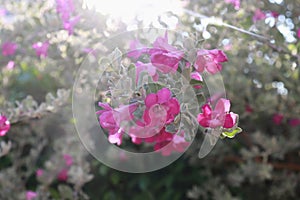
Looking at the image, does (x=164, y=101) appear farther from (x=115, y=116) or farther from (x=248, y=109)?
(x=248, y=109)

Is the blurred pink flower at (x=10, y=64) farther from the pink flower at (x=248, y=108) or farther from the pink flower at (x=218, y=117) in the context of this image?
the pink flower at (x=218, y=117)

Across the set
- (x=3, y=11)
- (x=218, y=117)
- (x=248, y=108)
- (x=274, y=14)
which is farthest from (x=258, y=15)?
(x=3, y=11)

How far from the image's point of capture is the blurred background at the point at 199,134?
164 centimetres

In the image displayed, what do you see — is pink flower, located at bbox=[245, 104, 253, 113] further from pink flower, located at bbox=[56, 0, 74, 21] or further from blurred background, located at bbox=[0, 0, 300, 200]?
pink flower, located at bbox=[56, 0, 74, 21]

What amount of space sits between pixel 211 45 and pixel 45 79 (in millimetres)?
1375

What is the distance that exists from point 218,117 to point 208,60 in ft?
0.43

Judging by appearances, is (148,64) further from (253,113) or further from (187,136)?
(253,113)

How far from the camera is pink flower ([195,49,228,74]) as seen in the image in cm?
100

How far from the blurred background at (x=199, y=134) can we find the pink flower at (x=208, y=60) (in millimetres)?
189

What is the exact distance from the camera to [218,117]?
99 centimetres

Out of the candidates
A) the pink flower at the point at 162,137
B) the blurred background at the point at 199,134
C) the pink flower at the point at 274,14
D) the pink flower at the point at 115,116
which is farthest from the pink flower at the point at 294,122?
the pink flower at the point at 115,116

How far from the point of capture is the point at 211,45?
1.71 meters

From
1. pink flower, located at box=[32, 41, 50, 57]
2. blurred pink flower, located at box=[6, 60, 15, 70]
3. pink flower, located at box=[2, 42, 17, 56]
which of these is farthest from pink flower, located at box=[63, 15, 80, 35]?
blurred pink flower, located at box=[6, 60, 15, 70]

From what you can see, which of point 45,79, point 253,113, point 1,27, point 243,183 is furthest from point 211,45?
point 45,79
